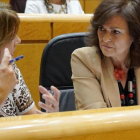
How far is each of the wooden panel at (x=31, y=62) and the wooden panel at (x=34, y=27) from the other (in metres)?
0.05

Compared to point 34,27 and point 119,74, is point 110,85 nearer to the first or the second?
point 119,74

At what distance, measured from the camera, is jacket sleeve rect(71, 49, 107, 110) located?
1.21m

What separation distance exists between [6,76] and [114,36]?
494 mm

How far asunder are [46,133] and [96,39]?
32.1 inches

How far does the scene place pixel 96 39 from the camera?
1.33 meters

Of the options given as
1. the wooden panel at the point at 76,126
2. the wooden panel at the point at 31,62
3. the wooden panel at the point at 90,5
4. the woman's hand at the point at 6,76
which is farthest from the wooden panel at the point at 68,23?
the wooden panel at the point at 90,5

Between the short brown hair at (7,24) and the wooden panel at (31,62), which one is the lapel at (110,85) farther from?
the wooden panel at (31,62)

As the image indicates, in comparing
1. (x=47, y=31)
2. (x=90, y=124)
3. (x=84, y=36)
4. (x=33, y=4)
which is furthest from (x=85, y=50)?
(x=33, y=4)

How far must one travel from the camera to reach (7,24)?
1125mm

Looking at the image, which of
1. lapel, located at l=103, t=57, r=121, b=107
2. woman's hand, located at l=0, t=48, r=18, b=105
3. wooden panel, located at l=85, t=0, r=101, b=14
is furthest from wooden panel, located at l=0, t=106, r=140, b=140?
wooden panel, located at l=85, t=0, r=101, b=14

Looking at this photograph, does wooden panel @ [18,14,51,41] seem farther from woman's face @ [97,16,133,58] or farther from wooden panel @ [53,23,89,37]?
woman's face @ [97,16,133,58]

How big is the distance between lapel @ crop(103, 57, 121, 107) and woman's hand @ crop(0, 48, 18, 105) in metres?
0.44

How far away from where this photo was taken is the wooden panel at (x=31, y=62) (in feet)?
6.12

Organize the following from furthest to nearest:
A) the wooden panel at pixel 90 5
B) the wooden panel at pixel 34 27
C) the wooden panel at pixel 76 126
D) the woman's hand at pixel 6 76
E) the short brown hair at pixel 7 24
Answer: the wooden panel at pixel 90 5, the wooden panel at pixel 34 27, the short brown hair at pixel 7 24, the woman's hand at pixel 6 76, the wooden panel at pixel 76 126
